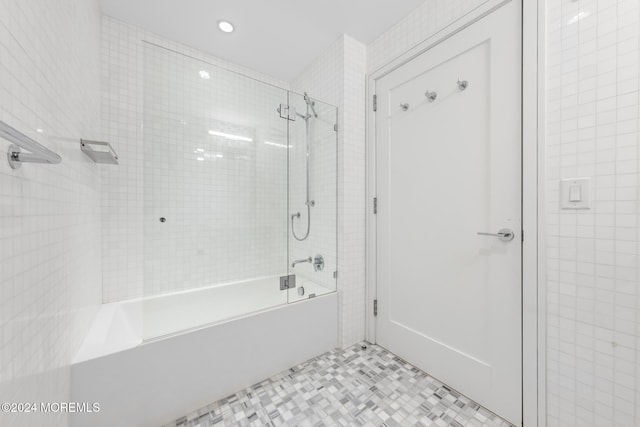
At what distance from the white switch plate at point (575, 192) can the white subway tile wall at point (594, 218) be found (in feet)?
0.06

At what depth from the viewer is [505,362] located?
1215 mm

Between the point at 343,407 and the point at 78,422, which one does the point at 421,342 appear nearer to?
the point at 343,407

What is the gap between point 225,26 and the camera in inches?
71.1

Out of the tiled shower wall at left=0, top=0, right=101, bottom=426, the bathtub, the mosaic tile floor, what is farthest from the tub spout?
the tiled shower wall at left=0, top=0, right=101, bottom=426

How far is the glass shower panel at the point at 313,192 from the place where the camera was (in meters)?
1.91

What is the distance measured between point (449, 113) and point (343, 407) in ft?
5.73

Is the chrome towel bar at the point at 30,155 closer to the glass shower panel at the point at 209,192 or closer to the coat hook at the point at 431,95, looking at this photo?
the glass shower panel at the point at 209,192

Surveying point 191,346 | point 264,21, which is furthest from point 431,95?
point 191,346

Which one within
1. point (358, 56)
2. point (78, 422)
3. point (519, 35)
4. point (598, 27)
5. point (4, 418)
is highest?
point (358, 56)

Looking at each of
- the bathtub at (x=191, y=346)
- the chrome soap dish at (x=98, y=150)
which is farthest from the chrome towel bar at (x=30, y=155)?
the bathtub at (x=191, y=346)

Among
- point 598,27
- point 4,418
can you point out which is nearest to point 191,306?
point 4,418

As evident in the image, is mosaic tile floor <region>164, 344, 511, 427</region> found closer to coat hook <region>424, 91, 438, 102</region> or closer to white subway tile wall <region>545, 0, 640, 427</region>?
white subway tile wall <region>545, 0, 640, 427</region>

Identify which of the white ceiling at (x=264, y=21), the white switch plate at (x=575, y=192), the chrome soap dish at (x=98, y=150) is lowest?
the white switch plate at (x=575, y=192)

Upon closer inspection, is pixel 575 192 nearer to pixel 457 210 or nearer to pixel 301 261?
pixel 457 210
